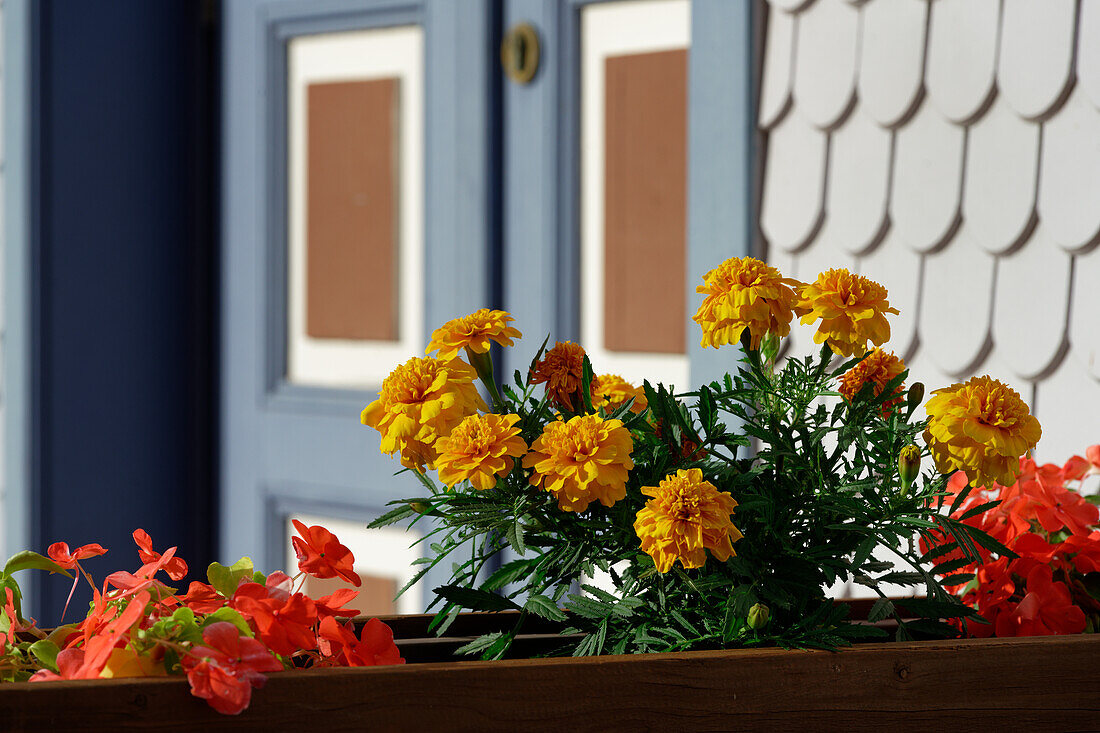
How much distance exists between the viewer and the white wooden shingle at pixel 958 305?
110 cm

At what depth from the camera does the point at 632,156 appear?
1504mm

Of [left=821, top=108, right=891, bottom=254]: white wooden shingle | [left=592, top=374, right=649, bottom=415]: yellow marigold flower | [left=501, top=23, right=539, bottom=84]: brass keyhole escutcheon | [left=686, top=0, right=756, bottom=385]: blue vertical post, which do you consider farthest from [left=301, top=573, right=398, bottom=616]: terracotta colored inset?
[left=592, top=374, right=649, bottom=415]: yellow marigold flower

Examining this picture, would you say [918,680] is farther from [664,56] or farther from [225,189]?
[225,189]

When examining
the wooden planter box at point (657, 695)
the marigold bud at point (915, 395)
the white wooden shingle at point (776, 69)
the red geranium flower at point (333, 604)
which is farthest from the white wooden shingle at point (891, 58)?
the red geranium flower at point (333, 604)

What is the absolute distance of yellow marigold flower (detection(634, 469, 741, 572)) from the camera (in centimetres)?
55

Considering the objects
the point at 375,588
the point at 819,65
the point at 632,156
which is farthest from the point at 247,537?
the point at 819,65

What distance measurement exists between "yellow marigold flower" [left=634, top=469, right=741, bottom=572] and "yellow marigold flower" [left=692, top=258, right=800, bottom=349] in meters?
0.09

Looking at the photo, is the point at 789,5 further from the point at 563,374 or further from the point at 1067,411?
the point at 563,374

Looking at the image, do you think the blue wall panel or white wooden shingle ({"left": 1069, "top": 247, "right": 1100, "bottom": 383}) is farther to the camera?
the blue wall panel

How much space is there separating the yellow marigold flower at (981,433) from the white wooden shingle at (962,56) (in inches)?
23.4

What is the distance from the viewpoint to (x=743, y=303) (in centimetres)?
60

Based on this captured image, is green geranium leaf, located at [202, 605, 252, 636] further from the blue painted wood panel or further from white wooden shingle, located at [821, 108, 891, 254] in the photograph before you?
the blue painted wood panel

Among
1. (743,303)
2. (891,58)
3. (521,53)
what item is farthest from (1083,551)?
(521,53)

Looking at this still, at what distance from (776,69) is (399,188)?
0.67 meters
